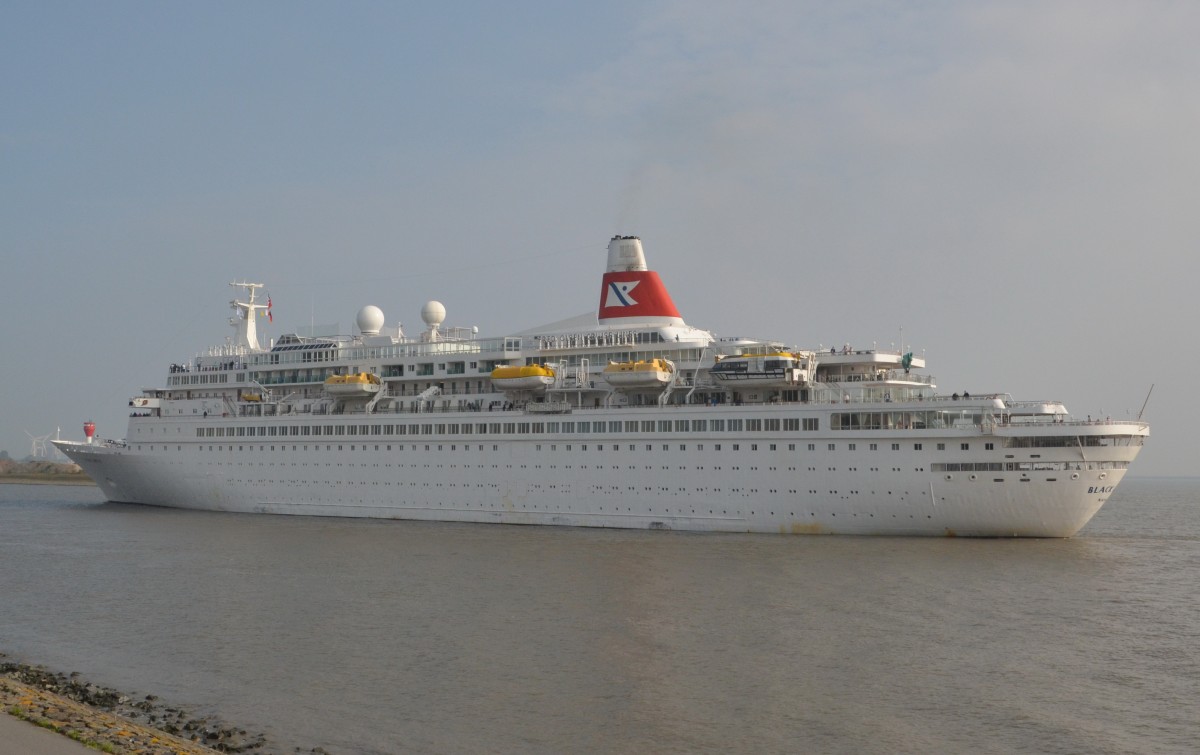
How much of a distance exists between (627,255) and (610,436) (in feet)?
30.8

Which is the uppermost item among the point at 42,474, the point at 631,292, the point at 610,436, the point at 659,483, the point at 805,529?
the point at 631,292

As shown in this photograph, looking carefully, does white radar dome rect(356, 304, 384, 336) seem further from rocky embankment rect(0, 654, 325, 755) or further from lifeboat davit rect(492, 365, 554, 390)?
rocky embankment rect(0, 654, 325, 755)

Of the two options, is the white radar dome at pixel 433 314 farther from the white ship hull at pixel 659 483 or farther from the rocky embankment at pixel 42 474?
the rocky embankment at pixel 42 474

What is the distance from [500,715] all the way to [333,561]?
17.0 metres

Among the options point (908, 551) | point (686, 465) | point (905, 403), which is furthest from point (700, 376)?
point (908, 551)

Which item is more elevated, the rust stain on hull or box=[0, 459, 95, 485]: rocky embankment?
the rust stain on hull

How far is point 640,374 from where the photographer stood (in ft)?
131

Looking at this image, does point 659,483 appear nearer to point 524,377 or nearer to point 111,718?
point 524,377

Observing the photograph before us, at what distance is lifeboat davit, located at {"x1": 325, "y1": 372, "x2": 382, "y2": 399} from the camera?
156 ft

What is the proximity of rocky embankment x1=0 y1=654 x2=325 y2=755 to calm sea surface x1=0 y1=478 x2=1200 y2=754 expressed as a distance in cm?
61

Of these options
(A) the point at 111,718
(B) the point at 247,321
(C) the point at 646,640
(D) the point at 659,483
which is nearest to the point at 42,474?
(B) the point at 247,321

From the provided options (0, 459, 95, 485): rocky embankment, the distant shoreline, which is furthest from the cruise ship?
(0, 459, 95, 485): rocky embankment

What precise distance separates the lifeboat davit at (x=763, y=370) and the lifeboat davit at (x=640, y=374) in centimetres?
245

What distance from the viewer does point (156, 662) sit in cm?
2006
